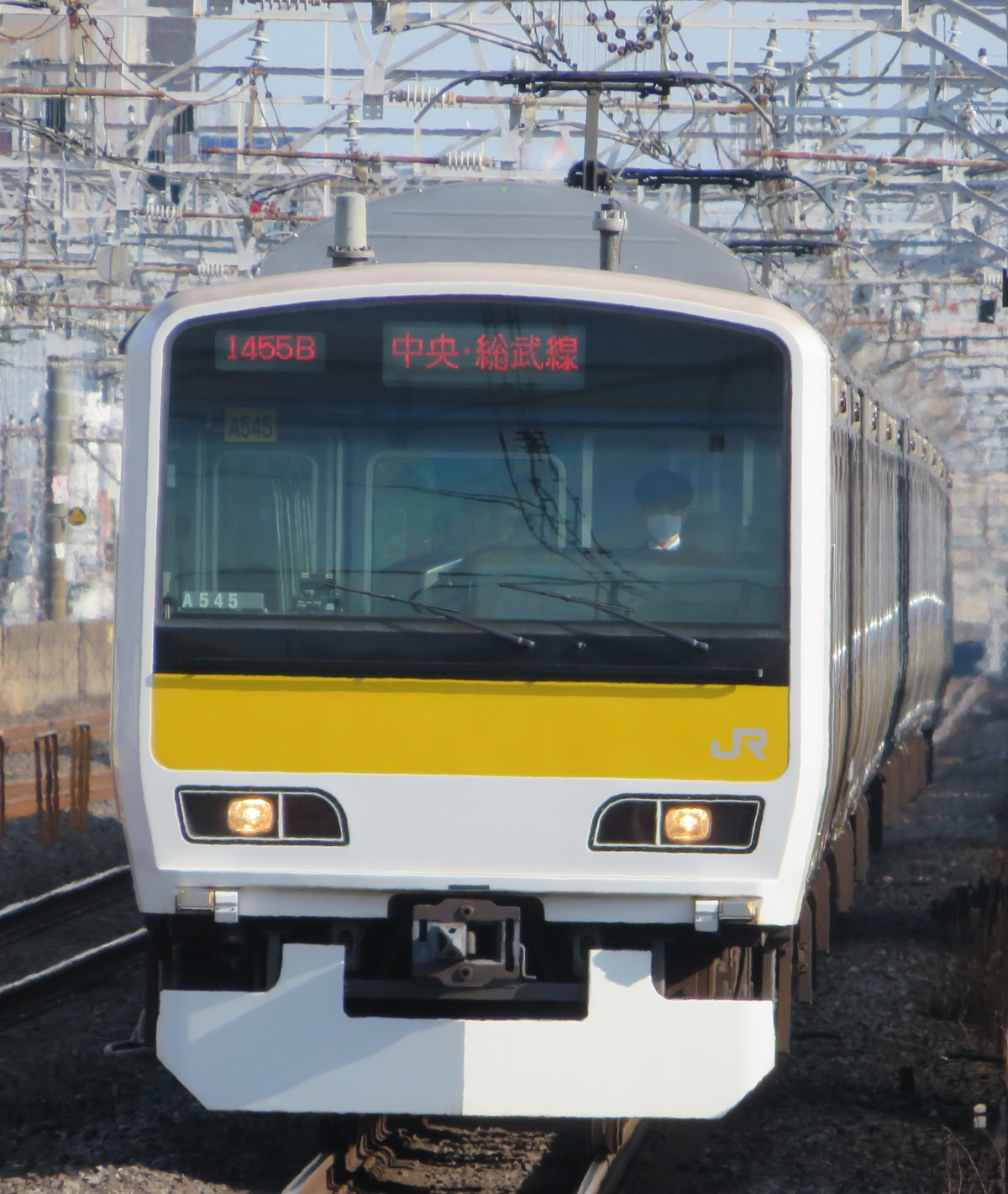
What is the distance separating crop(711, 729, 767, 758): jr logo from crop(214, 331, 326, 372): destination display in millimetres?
1621

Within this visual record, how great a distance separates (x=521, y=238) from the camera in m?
7.36

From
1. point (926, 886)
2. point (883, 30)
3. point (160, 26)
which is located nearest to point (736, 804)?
point (926, 886)

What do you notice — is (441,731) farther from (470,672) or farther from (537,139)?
(537,139)

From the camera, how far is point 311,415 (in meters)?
5.84

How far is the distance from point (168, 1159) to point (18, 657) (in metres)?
19.8

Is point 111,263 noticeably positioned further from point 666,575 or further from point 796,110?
point 666,575

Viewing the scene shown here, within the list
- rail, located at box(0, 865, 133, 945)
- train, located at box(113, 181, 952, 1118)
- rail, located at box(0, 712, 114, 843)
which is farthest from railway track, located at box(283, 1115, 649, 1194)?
rail, located at box(0, 712, 114, 843)

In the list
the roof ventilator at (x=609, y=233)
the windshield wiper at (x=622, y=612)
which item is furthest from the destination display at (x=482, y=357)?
the roof ventilator at (x=609, y=233)

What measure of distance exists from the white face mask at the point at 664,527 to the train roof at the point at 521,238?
62.7 inches

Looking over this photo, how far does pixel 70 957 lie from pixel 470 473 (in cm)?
583

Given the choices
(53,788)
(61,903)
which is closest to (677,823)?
(61,903)

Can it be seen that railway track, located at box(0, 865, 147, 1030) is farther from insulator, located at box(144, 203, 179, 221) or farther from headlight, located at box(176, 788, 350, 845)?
insulator, located at box(144, 203, 179, 221)

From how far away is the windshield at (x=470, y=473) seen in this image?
5.75m

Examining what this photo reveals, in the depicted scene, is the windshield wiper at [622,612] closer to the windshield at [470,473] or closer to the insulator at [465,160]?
the windshield at [470,473]
